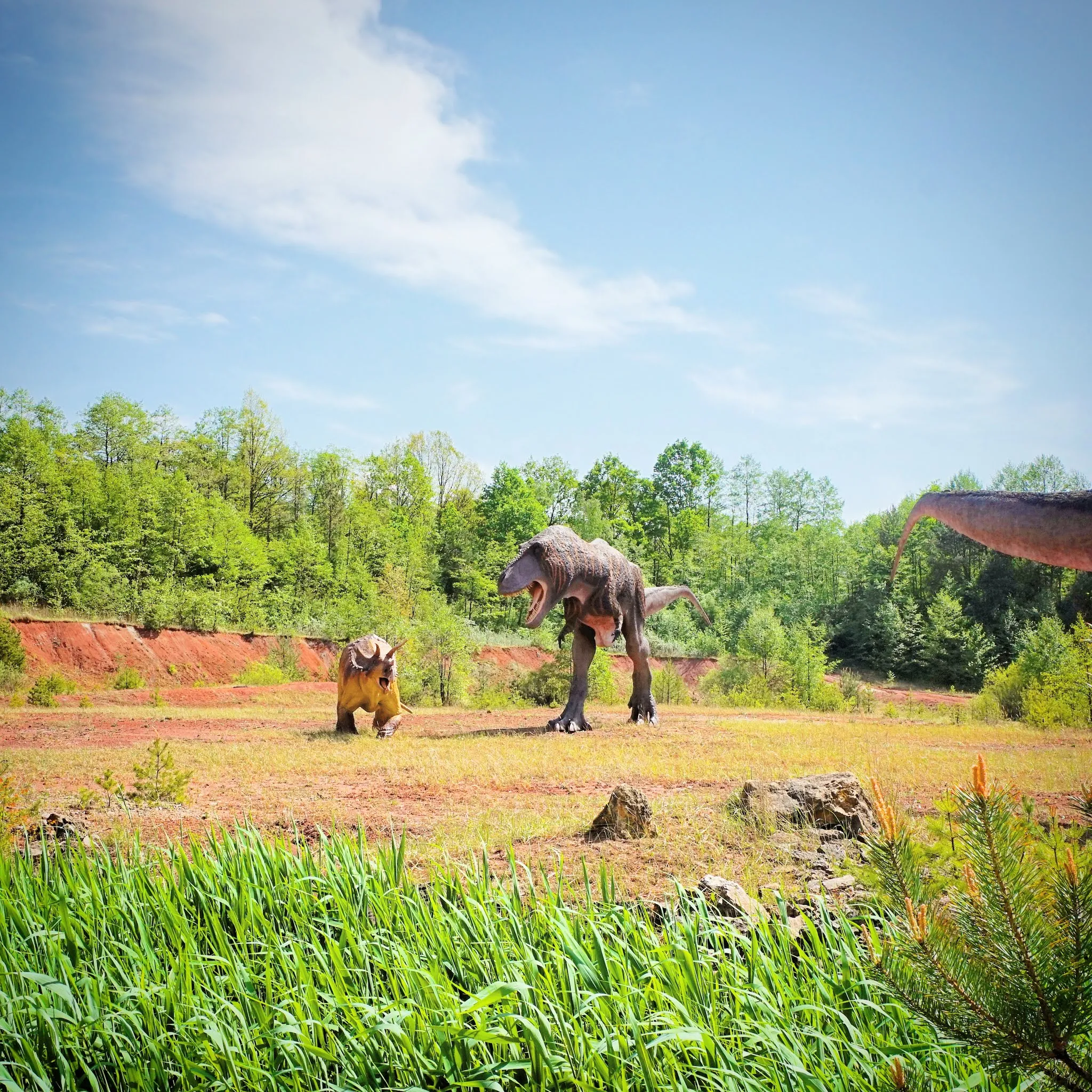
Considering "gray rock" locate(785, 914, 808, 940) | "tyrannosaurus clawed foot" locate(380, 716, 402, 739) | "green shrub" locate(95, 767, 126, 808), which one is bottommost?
"tyrannosaurus clawed foot" locate(380, 716, 402, 739)

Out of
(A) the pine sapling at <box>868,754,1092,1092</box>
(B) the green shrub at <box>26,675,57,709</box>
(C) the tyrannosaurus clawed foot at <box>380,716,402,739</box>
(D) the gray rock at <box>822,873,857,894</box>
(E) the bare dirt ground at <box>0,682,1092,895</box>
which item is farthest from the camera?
(B) the green shrub at <box>26,675,57,709</box>

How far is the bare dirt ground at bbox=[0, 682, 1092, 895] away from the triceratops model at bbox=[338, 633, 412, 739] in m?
0.43

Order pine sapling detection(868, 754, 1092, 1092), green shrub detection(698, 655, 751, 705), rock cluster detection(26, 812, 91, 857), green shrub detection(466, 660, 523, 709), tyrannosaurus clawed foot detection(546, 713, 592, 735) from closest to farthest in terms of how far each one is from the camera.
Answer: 1. pine sapling detection(868, 754, 1092, 1092)
2. rock cluster detection(26, 812, 91, 857)
3. tyrannosaurus clawed foot detection(546, 713, 592, 735)
4. green shrub detection(466, 660, 523, 709)
5. green shrub detection(698, 655, 751, 705)

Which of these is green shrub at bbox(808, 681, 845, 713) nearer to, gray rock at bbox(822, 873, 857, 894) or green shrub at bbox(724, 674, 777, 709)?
green shrub at bbox(724, 674, 777, 709)

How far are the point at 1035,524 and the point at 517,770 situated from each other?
6557 millimetres

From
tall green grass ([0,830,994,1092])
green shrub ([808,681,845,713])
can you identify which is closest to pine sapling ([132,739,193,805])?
→ tall green grass ([0,830,994,1092])

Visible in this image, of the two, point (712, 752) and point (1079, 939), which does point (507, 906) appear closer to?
point (1079, 939)

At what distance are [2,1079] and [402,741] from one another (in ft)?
26.2

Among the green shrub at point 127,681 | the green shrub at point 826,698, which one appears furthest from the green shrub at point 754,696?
the green shrub at point 127,681

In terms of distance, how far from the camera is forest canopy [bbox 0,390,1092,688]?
2417 cm

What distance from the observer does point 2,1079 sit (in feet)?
7.63

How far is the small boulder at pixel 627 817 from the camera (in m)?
5.19

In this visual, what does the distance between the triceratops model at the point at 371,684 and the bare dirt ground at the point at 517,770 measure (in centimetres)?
43

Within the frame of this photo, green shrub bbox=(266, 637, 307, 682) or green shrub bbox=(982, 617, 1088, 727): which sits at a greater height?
green shrub bbox=(982, 617, 1088, 727)
